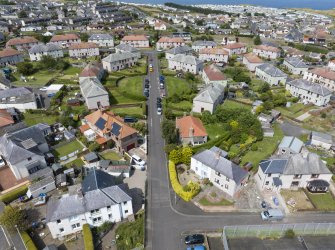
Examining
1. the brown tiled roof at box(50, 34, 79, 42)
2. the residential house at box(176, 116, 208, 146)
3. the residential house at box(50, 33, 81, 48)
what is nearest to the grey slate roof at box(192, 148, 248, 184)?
the residential house at box(176, 116, 208, 146)

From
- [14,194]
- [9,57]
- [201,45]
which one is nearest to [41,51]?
[9,57]

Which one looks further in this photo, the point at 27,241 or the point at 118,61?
the point at 118,61

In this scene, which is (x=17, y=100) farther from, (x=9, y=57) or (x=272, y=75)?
(x=272, y=75)

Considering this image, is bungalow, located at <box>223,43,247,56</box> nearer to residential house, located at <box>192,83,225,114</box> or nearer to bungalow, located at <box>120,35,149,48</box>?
bungalow, located at <box>120,35,149,48</box>

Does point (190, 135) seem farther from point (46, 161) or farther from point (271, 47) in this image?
point (271, 47)

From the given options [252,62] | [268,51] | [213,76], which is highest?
[268,51]

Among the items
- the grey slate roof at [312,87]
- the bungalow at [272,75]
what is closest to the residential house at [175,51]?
the bungalow at [272,75]

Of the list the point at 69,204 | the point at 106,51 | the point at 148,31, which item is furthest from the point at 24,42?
the point at 69,204
